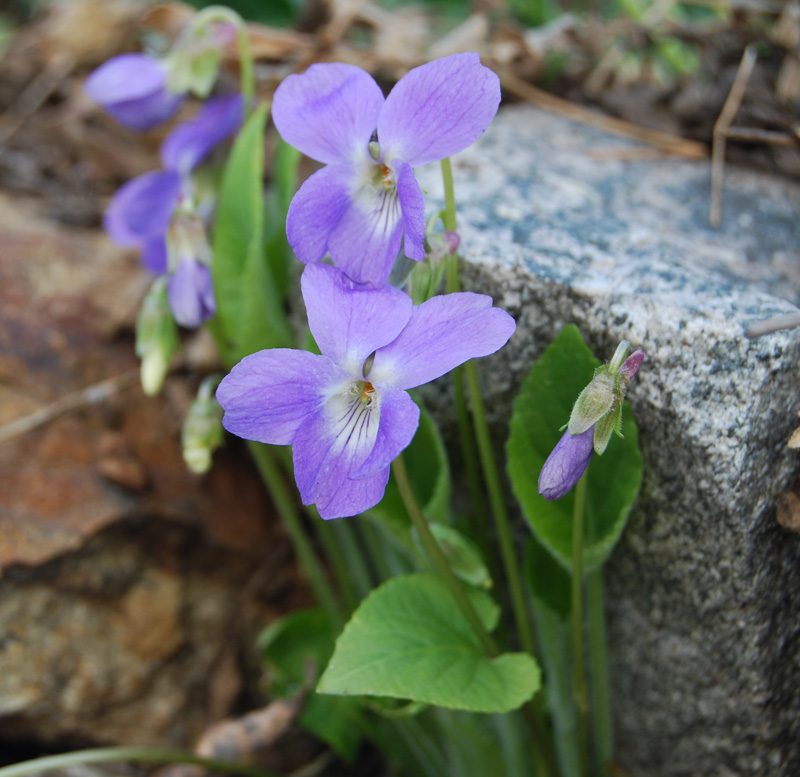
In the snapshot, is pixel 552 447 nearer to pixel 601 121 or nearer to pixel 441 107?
pixel 441 107

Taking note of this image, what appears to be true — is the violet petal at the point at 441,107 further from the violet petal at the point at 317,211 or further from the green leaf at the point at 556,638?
the green leaf at the point at 556,638

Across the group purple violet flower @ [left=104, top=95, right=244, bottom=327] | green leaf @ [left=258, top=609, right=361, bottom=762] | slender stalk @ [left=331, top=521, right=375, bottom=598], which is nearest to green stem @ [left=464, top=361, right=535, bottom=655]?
slender stalk @ [left=331, top=521, right=375, bottom=598]

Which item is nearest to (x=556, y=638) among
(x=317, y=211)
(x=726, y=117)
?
(x=317, y=211)

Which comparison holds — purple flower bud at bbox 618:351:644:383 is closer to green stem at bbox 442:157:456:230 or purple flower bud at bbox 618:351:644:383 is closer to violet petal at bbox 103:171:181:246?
green stem at bbox 442:157:456:230

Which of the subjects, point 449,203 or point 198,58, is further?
point 198,58

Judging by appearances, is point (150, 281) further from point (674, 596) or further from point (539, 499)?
point (674, 596)
